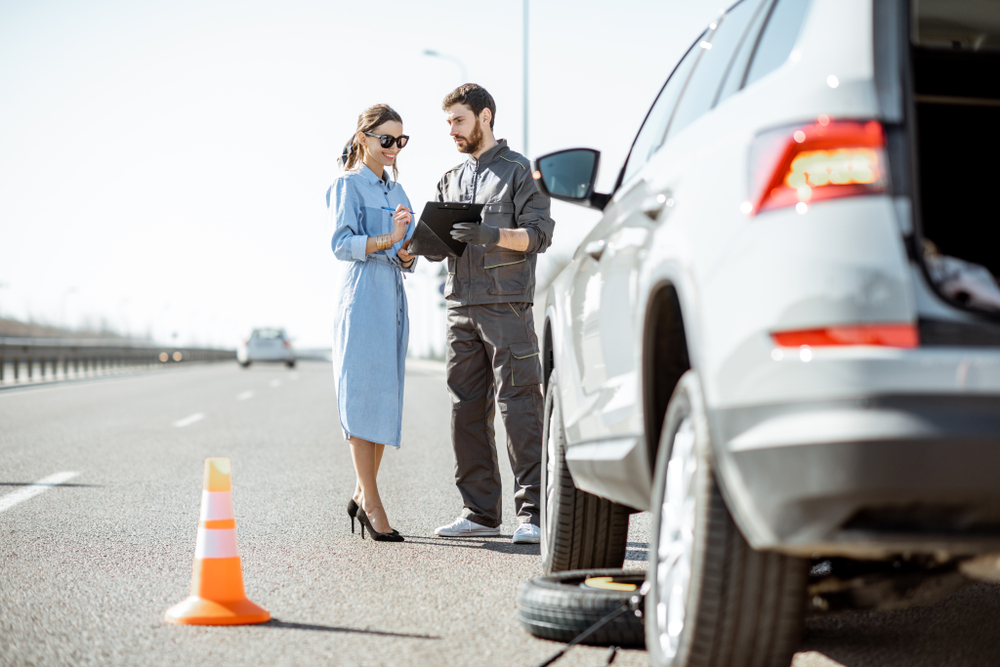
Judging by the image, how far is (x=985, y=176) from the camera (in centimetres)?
346

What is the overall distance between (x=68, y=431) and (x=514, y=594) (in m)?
9.25

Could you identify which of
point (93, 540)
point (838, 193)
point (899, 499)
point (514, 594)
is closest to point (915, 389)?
point (899, 499)

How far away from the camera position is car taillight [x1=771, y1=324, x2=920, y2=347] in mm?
2045

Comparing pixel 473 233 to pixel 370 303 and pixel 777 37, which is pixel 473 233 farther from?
pixel 777 37

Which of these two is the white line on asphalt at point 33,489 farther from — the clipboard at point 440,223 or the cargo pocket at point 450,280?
the clipboard at point 440,223

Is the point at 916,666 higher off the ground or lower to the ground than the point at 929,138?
lower

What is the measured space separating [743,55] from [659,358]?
0.83 m

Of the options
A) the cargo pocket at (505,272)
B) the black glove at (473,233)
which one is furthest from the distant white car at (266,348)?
the black glove at (473,233)

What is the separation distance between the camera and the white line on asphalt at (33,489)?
23.2 feet

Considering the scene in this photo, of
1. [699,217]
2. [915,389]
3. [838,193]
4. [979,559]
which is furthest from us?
[699,217]

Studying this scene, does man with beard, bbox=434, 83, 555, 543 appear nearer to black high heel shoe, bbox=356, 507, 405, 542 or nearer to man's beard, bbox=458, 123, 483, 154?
man's beard, bbox=458, 123, 483, 154

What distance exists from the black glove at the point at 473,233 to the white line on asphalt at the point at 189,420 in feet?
28.7

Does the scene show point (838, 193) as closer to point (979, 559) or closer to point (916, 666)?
point (979, 559)

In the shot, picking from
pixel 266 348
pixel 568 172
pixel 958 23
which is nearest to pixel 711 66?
pixel 568 172
